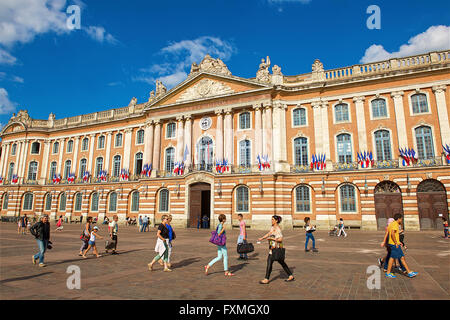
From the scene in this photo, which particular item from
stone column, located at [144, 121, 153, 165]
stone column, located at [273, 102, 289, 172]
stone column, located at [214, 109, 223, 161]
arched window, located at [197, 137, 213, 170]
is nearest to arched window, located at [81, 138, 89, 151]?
stone column, located at [144, 121, 153, 165]

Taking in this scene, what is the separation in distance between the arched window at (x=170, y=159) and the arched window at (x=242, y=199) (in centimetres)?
967

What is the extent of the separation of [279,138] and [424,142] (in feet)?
42.9

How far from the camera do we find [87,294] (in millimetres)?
6801

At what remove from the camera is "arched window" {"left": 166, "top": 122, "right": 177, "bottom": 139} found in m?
36.5

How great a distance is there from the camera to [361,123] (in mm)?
28906

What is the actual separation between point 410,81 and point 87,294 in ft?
102

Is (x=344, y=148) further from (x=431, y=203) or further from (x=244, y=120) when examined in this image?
(x=244, y=120)

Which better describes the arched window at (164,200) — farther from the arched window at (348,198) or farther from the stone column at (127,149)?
the arched window at (348,198)

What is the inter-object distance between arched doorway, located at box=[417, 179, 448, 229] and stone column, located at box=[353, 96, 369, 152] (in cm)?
589

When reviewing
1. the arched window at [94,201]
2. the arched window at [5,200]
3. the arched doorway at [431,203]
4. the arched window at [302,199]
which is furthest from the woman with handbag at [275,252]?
the arched window at [5,200]

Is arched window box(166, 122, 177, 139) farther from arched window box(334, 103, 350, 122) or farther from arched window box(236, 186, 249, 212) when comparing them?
arched window box(334, 103, 350, 122)

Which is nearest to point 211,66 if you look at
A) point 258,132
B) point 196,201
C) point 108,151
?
point 258,132
